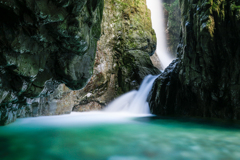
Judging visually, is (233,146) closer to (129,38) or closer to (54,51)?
(54,51)

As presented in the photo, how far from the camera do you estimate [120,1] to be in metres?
15.9

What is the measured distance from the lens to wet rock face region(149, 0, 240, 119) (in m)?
6.31

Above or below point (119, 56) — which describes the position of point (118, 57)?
below

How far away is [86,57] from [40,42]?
1822 mm

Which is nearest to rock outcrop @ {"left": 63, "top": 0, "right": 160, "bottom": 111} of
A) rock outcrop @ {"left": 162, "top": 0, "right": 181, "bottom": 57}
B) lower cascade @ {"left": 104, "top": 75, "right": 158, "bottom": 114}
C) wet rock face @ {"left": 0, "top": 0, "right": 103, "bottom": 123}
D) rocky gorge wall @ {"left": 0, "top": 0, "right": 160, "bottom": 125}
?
rocky gorge wall @ {"left": 0, "top": 0, "right": 160, "bottom": 125}

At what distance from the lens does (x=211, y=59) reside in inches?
274

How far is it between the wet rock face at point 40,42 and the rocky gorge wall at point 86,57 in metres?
0.02

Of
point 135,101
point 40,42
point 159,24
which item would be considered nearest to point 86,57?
point 40,42

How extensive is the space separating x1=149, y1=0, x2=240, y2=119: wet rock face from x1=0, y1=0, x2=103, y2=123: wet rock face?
16.2 feet

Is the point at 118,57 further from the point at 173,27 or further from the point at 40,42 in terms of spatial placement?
the point at 173,27

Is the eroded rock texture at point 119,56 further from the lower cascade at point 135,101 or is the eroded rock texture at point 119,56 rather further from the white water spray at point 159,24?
the white water spray at point 159,24

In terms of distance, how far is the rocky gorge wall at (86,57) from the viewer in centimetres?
420

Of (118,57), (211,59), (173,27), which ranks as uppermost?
(173,27)

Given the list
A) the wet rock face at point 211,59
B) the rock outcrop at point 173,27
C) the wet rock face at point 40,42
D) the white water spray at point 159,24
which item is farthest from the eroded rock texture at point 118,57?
the rock outcrop at point 173,27
